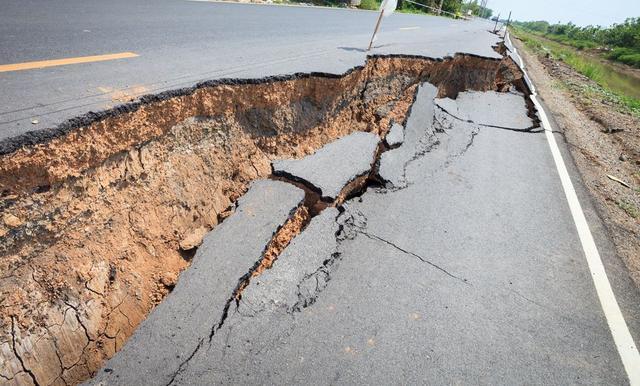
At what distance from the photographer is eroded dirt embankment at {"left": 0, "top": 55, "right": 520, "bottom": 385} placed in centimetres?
200

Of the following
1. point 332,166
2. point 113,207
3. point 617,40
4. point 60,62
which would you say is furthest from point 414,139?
point 617,40

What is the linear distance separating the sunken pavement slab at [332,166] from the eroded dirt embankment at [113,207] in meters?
0.25

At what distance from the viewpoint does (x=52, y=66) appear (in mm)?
3410

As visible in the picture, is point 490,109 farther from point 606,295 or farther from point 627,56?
point 627,56

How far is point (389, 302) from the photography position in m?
2.72

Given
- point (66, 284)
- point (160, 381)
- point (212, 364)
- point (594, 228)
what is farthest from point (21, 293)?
point (594, 228)

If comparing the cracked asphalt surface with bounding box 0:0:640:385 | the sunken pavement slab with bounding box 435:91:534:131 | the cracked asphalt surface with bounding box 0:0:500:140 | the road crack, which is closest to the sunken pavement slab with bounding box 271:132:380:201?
the cracked asphalt surface with bounding box 0:0:640:385

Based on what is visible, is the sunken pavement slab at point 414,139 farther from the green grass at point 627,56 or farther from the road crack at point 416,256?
the green grass at point 627,56

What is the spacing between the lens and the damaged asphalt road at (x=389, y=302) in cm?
224

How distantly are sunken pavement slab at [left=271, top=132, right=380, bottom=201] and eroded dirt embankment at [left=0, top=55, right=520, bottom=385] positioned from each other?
0.82 ft

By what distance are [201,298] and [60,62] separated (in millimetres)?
2947

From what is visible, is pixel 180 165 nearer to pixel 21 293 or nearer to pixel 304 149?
pixel 21 293

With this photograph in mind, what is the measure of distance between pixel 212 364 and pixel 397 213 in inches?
92.0

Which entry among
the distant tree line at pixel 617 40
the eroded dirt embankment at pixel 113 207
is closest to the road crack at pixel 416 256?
the eroded dirt embankment at pixel 113 207
